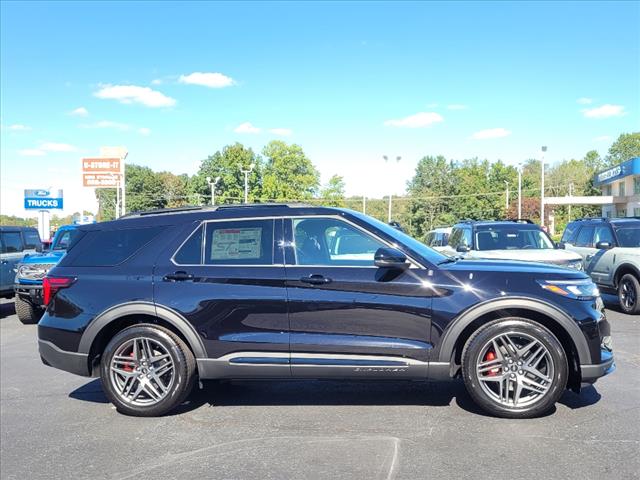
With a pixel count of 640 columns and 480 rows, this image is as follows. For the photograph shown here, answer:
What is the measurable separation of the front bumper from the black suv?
611 centimetres

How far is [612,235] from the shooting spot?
1124cm

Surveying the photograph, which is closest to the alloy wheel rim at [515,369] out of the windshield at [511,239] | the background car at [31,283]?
the windshield at [511,239]

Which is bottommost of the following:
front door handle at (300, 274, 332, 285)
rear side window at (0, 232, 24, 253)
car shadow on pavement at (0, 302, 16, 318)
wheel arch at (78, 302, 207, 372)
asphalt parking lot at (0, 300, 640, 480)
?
car shadow on pavement at (0, 302, 16, 318)

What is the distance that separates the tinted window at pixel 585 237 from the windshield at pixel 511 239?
169 centimetres

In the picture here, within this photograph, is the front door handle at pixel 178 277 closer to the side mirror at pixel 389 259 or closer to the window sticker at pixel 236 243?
the window sticker at pixel 236 243

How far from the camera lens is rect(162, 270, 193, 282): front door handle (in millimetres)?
4859

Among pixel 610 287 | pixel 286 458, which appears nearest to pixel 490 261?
pixel 286 458

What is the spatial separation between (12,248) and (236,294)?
401 inches

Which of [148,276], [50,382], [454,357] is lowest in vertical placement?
[50,382]

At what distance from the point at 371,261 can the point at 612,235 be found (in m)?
8.53

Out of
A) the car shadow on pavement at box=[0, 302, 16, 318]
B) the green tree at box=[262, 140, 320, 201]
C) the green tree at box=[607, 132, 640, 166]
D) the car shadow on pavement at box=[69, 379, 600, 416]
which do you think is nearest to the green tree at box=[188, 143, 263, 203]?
the green tree at box=[262, 140, 320, 201]

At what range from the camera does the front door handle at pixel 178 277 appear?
486 centimetres

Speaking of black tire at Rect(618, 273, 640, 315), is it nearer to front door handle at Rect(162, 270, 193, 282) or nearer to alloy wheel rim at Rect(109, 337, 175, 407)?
front door handle at Rect(162, 270, 193, 282)

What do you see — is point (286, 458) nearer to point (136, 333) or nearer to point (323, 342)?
point (323, 342)
